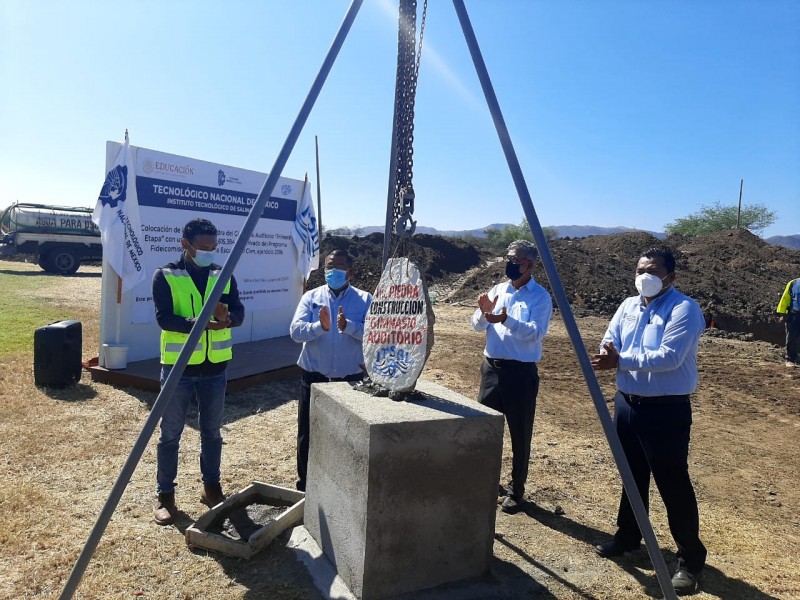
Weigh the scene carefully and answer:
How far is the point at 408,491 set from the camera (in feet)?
9.46

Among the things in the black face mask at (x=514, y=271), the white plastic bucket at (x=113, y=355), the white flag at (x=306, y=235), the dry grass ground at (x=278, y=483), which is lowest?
the dry grass ground at (x=278, y=483)

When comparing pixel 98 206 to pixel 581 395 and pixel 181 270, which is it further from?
pixel 581 395

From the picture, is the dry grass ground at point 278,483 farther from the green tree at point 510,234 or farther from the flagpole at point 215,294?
the green tree at point 510,234

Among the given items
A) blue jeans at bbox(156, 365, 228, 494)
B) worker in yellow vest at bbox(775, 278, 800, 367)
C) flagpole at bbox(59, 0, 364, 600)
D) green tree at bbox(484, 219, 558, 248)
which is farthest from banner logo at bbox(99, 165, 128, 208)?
green tree at bbox(484, 219, 558, 248)

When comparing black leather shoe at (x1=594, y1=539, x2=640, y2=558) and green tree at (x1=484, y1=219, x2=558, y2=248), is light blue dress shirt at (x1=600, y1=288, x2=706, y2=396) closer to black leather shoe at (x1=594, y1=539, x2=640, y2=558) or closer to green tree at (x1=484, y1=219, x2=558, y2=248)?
black leather shoe at (x1=594, y1=539, x2=640, y2=558)

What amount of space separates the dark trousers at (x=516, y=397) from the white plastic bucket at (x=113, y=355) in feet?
15.8

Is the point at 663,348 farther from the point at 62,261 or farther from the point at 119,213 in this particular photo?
the point at 62,261

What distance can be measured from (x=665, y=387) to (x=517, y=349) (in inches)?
42.8

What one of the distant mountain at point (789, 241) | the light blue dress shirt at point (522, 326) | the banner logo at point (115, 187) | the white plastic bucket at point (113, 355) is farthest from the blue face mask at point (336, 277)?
the distant mountain at point (789, 241)

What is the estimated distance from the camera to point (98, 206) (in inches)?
269

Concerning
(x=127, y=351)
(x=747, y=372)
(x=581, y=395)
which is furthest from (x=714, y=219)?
(x=127, y=351)

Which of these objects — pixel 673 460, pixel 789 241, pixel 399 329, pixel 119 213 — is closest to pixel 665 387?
pixel 673 460

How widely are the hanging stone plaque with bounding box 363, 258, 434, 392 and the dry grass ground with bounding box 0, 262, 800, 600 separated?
3.93 ft

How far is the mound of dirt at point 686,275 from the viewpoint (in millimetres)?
16375
